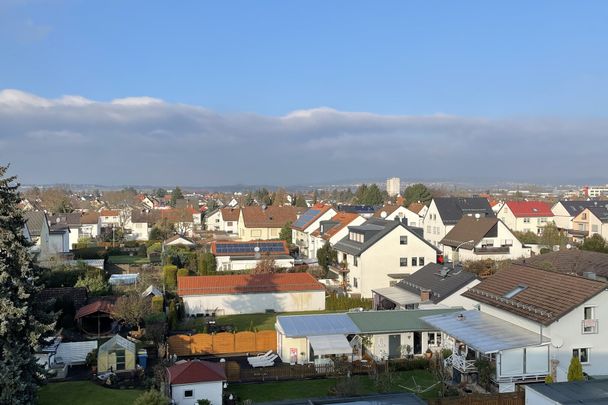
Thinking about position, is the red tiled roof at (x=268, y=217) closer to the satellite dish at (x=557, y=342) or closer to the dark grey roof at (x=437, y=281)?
the dark grey roof at (x=437, y=281)

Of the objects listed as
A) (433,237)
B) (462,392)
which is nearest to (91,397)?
(462,392)

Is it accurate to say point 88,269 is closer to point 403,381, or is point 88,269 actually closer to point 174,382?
point 174,382

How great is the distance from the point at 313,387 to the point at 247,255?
26.7 m

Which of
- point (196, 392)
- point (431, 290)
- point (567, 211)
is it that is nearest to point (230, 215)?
point (567, 211)

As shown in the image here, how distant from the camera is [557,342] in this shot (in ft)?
68.3

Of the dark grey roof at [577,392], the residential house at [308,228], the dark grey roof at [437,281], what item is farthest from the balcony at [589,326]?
the residential house at [308,228]

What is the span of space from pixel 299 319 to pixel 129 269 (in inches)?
1130

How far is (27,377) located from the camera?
16422mm

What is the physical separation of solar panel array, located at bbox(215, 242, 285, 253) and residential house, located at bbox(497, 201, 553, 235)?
40.8 meters

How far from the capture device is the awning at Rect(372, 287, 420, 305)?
3120 centimetres

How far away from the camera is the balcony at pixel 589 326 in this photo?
69.5ft

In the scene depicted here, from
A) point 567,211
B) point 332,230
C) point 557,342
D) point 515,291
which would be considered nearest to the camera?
point 557,342

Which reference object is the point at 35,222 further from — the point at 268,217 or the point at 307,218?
the point at 268,217

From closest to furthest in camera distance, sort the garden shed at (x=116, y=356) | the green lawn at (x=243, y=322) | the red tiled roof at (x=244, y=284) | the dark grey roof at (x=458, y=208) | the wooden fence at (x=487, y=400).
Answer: the wooden fence at (x=487, y=400)
the garden shed at (x=116, y=356)
the green lawn at (x=243, y=322)
the red tiled roof at (x=244, y=284)
the dark grey roof at (x=458, y=208)
